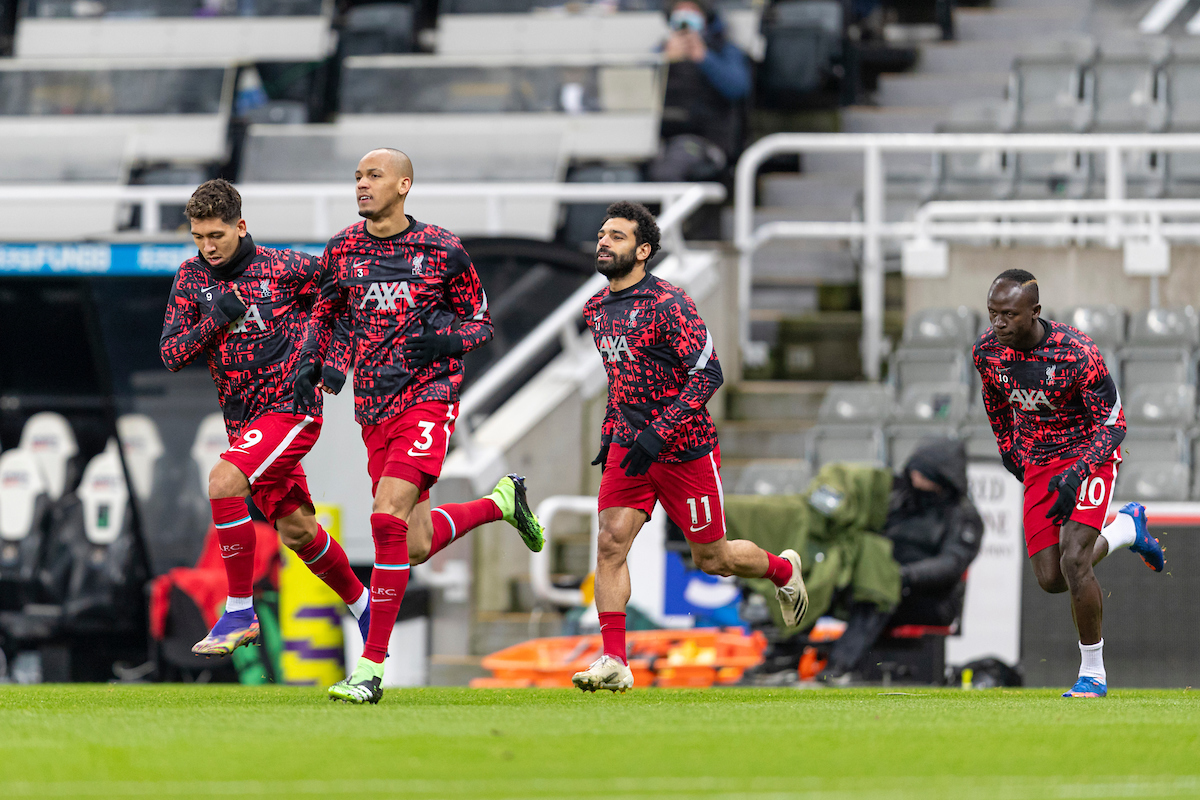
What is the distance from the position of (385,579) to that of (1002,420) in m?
3.13

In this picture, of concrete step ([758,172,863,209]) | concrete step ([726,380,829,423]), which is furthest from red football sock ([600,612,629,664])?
concrete step ([758,172,863,209])

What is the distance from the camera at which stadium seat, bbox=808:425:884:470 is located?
13.0m

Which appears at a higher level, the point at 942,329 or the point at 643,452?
the point at 942,329

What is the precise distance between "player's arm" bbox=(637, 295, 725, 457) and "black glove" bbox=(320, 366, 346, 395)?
1.28 meters

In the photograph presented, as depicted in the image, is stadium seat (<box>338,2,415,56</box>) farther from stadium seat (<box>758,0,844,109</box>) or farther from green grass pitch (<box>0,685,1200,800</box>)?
green grass pitch (<box>0,685,1200,800</box>)

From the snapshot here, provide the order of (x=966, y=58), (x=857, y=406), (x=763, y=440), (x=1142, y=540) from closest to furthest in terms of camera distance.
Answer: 1. (x=1142, y=540)
2. (x=857, y=406)
3. (x=763, y=440)
4. (x=966, y=58)

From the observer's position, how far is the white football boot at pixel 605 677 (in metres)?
7.69

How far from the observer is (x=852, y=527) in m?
11.5

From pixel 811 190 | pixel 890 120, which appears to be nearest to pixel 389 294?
pixel 811 190

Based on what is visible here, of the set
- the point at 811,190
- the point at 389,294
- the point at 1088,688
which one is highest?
the point at 811,190

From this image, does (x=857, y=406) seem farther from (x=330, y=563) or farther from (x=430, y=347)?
(x=430, y=347)

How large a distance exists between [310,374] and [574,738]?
2.25 metres

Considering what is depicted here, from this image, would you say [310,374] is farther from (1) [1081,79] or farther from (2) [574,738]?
(1) [1081,79]

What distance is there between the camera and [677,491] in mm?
7938
